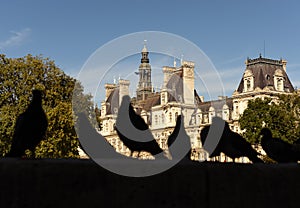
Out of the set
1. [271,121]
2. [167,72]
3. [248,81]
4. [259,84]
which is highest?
[248,81]

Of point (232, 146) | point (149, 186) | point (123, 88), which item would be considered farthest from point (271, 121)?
point (149, 186)

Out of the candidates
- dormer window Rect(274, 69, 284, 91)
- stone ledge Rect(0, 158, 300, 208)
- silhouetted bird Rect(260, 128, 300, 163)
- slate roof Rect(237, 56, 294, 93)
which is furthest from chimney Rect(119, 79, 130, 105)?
dormer window Rect(274, 69, 284, 91)

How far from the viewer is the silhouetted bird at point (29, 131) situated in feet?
22.0

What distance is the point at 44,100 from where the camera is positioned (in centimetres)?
3984

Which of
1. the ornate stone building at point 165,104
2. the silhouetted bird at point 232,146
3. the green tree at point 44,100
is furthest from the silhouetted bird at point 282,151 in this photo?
the green tree at point 44,100

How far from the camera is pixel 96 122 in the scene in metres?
7.90

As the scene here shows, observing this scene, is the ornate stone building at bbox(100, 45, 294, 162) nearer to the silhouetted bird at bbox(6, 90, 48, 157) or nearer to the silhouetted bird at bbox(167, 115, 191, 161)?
the silhouetted bird at bbox(167, 115, 191, 161)

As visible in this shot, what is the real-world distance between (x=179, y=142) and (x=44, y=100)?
32.3 metres

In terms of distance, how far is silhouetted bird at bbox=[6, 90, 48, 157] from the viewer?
671 centimetres

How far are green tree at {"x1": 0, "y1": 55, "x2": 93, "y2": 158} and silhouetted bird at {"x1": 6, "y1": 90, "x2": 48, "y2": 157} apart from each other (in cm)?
2925

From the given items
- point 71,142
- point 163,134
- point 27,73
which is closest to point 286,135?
point 71,142

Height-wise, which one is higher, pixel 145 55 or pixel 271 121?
pixel 271 121

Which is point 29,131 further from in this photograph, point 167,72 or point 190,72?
point 167,72

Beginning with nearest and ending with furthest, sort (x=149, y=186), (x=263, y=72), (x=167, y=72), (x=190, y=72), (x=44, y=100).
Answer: (x=149, y=186) → (x=190, y=72) → (x=167, y=72) → (x=44, y=100) → (x=263, y=72)
